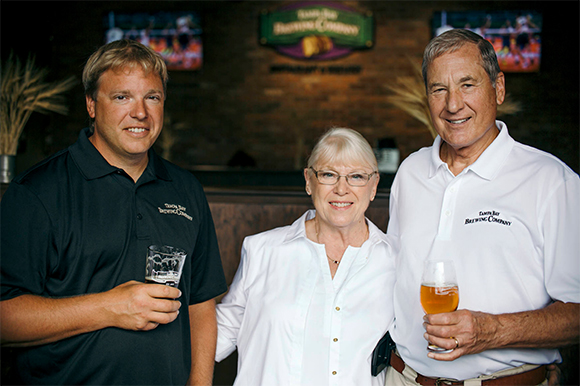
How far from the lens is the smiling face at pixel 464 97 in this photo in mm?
1674

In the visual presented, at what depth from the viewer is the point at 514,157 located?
168 centimetres

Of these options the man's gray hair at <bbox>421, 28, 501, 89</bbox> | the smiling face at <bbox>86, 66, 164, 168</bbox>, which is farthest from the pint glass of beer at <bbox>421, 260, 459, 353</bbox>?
the smiling face at <bbox>86, 66, 164, 168</bbox>

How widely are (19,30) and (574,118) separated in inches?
222

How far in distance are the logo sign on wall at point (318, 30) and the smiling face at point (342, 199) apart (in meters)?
4.19

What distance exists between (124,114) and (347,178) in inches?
32.5

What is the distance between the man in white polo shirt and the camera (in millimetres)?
1475

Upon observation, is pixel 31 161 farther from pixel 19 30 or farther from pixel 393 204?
pixel 393 204

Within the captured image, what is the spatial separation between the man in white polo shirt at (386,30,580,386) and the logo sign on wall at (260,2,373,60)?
4.16m

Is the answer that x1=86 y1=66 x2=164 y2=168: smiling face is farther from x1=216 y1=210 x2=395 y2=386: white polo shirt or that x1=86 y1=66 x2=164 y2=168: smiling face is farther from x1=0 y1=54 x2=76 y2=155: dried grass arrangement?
x1=0 y1=54 x2=76 y2=155: dried grass arrangement

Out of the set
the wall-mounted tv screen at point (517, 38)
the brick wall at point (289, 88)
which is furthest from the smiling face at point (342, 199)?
the wall-mounted tv screen at point (517, 38)

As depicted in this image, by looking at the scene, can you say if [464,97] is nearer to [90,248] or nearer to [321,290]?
[321,290]

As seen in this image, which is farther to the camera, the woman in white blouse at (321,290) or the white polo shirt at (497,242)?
the woman in white blouse at (321,290)

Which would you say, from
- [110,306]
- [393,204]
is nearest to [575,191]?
[393,204]

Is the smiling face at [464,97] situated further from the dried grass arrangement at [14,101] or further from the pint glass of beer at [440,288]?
the dried grass arrangement at [14,101]
